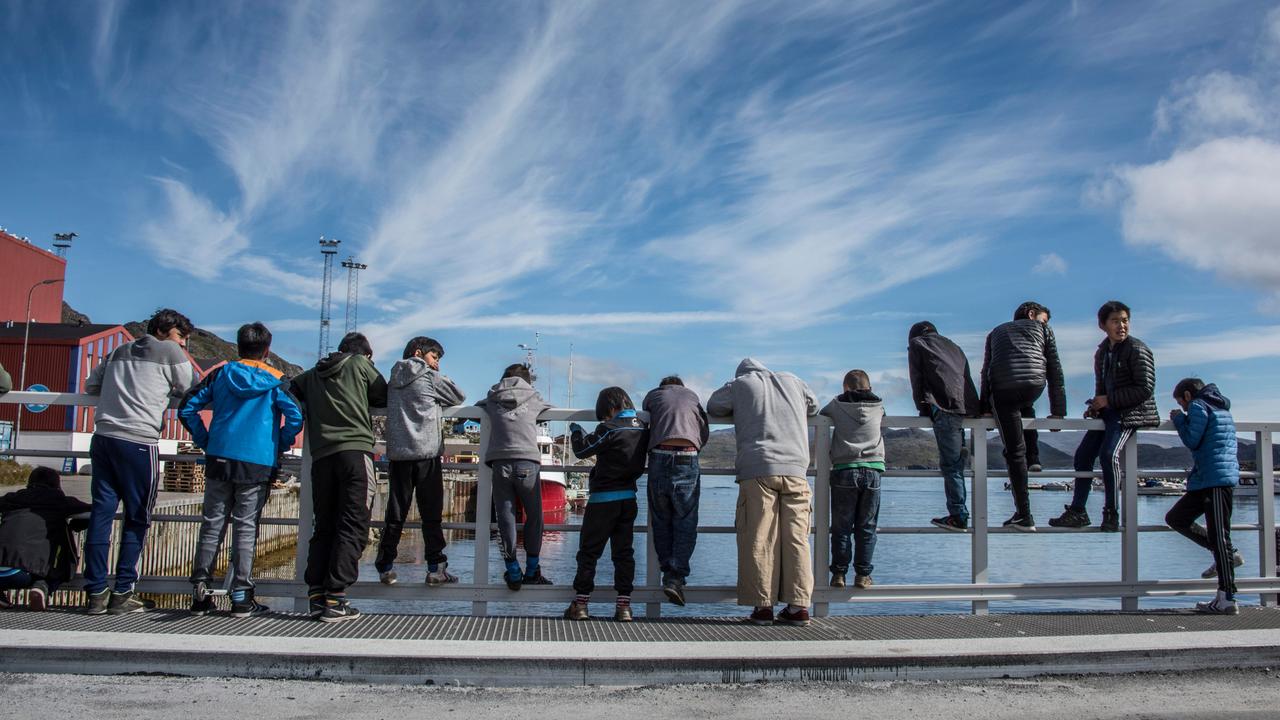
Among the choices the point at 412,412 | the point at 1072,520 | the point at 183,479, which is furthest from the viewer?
the point at 183,479

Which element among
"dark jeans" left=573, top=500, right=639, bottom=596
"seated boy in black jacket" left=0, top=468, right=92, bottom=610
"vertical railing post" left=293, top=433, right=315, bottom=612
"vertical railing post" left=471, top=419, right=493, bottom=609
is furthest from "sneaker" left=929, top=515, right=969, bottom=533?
"seated boy in black jacket" left=0, top=468, right=92, bottom=610

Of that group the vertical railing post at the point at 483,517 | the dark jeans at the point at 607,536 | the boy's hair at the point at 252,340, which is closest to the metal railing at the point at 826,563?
the vertical railing post at the point at 483,517

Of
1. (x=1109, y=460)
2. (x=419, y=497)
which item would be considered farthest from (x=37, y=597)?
(x=1109, y=460)

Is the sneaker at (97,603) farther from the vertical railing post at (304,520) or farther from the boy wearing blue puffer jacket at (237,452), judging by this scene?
the vertical railing post at (304,520)

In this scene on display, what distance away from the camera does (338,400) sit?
19.2 ft

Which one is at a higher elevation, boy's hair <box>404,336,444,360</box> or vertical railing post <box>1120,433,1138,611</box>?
boy's hair <box>404,336,444,360</box>

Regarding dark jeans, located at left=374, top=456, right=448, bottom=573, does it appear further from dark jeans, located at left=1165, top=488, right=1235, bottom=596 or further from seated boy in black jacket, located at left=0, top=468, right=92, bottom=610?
dark jeans, located at left=1165, top=488, right=1235, bottom=596

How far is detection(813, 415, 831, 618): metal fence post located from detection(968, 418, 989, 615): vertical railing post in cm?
103

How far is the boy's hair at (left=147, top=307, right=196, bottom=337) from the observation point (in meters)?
6.07

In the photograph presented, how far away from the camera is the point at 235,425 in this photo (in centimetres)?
578

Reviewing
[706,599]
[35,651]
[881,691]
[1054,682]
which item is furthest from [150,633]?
[1054,682]

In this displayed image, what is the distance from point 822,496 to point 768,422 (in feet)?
2.55

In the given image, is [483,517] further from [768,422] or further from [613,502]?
[768,422]

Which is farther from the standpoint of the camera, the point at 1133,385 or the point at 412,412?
the point at 1133,385
